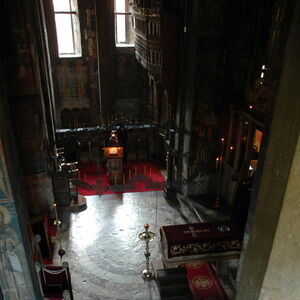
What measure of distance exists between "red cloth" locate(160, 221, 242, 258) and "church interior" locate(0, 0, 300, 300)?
2cm

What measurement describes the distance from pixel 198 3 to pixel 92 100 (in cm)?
633

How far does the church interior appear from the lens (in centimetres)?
353

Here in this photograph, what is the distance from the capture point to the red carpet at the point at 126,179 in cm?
930

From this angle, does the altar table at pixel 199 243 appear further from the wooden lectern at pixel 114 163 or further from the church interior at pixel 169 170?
the wooden lectern at pixel 114 163

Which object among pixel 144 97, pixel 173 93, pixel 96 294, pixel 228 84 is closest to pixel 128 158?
pixel 144 97

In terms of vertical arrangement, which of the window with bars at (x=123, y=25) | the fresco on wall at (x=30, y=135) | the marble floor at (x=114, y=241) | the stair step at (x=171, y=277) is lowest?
the marble floor at (x=114, y=241)

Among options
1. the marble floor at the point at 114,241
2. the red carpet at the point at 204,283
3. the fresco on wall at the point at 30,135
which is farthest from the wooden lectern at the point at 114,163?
the red carpet at the point at 204,283

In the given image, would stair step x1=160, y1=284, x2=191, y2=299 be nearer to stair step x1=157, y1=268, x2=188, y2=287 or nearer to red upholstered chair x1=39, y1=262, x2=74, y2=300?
stair step x1=157, y1=268, x2=188, y2=287

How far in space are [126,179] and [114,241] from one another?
2.87m

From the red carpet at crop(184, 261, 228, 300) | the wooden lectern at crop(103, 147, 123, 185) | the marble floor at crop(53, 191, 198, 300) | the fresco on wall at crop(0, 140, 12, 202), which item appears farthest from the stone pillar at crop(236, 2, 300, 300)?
the wooden lectern at crop(103, 147, 123, 185)

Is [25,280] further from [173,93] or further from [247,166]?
[173,93]

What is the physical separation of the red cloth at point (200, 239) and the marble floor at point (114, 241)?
117 centimetres

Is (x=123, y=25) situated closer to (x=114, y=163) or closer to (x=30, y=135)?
(x=114, y=163)

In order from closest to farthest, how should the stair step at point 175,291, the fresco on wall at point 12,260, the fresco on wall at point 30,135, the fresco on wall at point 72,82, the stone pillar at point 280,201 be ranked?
1. the stone pillar at point 280,201
2. the fresco on wall at point 12,260
3. the stair step at point 175,291
4. the fresco on wall at point 30,135
5. the fresco on wall at point 72,82
